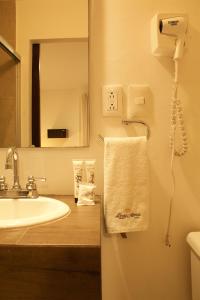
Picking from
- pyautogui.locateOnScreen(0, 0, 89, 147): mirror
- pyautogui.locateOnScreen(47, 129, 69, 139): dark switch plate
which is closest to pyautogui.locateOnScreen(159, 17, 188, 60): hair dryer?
pyautogui.locateOnScreen(0, 0, 89, 147): mirror

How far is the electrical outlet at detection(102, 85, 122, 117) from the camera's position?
2.99 ft

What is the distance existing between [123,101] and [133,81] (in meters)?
0.09

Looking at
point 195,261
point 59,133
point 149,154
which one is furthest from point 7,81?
point 195,261

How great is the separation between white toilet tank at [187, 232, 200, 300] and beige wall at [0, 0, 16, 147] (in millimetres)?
772

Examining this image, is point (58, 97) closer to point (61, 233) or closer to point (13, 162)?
point (13, 162)

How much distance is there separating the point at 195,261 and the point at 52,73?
0.88 m

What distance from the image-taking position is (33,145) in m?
0.93

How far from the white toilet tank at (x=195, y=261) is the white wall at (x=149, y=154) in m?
0.07

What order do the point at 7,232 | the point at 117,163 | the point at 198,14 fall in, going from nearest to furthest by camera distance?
the point at 7,232 → the point at 117,163 → the point at 198,14

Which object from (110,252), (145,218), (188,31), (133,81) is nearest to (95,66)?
(133,81)

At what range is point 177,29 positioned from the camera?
2.71 feet

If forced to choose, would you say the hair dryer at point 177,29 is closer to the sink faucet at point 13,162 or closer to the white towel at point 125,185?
the white towel at point 125,185

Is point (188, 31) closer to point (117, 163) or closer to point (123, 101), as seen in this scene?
point (123, 101)

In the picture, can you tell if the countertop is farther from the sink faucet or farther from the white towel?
the sink faucet
